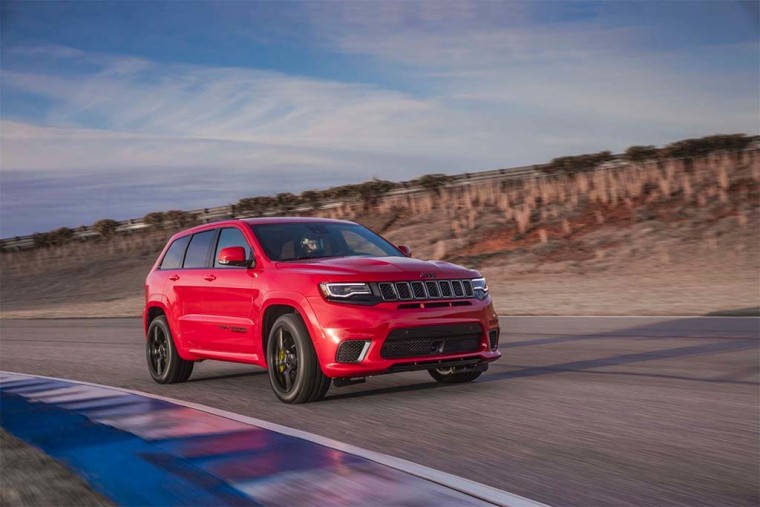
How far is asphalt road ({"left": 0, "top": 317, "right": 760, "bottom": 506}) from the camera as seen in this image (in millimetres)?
5316

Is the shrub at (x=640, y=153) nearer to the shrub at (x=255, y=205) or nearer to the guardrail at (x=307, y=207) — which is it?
the guardrail at (x=307, y=207)

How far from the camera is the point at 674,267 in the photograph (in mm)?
27781

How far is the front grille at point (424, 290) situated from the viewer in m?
8.01

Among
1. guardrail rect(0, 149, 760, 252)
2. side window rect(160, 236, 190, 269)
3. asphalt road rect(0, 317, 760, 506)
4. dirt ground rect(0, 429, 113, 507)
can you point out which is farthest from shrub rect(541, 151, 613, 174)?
dirt ground rect(0, 429, 113, 507)

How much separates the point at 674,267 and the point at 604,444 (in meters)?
22.7

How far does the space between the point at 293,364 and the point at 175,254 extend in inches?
120

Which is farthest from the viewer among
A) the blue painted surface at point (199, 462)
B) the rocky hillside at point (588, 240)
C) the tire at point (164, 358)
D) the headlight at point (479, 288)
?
the rocky hillside at point (588, 240)

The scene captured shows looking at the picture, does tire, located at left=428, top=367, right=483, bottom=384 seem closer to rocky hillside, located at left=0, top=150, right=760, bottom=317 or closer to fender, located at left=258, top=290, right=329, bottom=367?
fender, located at left=258, top=290, right=329, bottom=367

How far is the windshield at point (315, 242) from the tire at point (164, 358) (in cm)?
196

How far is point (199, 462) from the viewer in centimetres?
577

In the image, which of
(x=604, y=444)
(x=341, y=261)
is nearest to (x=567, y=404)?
(x=604, y=444)

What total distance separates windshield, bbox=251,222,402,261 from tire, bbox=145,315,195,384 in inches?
77.0

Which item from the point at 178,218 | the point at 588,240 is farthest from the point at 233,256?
the point at 178,218

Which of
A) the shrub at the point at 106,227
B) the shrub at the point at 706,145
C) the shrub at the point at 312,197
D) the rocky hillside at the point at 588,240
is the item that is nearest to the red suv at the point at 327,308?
the rocky hillside at the point at 588,240
